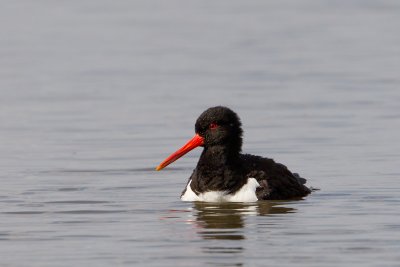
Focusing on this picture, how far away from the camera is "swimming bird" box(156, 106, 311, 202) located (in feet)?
54.9

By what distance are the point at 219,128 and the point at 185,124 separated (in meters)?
5.38

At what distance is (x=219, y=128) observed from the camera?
55.9ft

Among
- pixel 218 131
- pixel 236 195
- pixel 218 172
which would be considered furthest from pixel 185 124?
pixel 236 195

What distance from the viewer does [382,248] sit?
528 inches

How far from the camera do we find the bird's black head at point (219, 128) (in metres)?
17.0

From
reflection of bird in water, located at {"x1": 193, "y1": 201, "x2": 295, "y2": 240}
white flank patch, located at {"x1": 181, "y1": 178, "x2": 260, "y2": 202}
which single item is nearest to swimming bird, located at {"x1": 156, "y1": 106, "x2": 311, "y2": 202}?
white flank patch, located at {"x1": 181, "y1": 178, "x2": 260, "y2": 202}

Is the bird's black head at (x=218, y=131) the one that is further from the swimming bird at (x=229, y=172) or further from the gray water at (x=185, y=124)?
the gray water at (x=185, y=124)

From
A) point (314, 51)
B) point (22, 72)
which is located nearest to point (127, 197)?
point (22, 72)

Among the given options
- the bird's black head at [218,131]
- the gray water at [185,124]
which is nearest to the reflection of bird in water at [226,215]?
the gray water at [185,124]

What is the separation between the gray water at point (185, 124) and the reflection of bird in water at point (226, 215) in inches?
0.9

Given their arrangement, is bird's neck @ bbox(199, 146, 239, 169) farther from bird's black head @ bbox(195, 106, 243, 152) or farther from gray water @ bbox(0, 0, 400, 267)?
gray water @ bbox(0, 0, 400, 267)

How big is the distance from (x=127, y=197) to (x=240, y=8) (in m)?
22.5

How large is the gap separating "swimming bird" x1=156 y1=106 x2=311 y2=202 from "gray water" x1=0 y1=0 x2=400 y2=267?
0.18m

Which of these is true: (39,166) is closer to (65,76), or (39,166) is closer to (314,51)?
(65,76)
